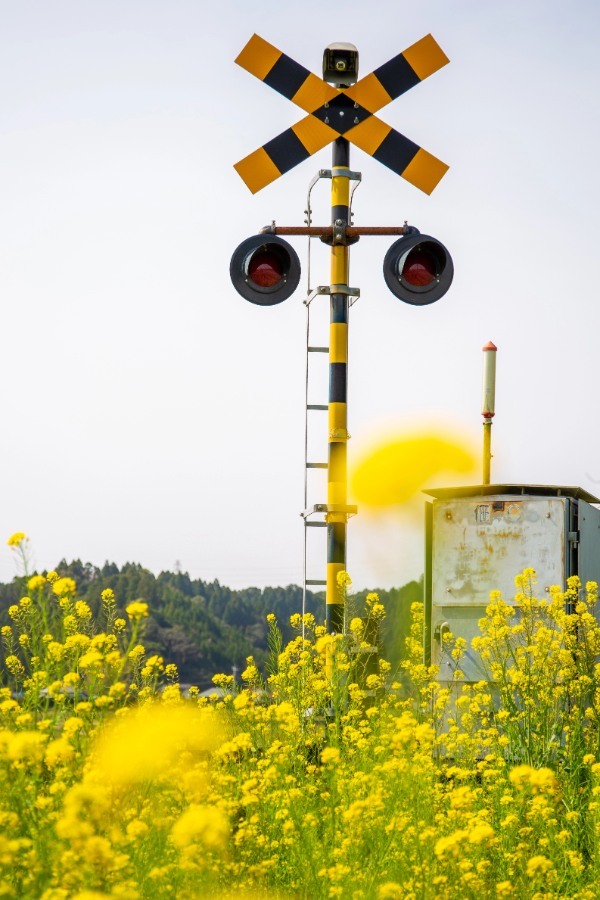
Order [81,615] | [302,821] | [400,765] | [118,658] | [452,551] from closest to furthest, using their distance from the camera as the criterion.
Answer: [118,658] < [302,821] < [400,765] < [81,615] < [452,551]

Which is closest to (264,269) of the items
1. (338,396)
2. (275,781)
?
(338,396)

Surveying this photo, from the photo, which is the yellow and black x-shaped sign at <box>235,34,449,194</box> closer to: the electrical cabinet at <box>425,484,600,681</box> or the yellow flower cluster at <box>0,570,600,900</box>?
the electrical cabinet at <box>425,484,600,681</box>

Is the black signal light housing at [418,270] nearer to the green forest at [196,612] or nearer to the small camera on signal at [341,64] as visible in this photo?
the small camera on signal at [341,64]

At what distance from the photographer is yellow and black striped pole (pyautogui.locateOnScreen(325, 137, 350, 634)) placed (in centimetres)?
805

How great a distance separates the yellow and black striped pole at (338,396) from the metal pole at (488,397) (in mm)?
1298

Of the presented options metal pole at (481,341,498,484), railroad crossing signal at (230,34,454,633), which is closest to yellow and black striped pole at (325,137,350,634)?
railroad crossing signal at (230,34,454,633)

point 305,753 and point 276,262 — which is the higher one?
point 276,262

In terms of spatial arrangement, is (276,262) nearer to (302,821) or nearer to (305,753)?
(305,753)

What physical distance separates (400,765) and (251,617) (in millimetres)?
135013

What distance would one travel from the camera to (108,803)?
301 centimetres

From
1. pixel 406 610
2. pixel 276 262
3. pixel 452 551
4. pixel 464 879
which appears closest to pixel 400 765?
pixel 464 879

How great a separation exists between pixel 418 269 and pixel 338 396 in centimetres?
112

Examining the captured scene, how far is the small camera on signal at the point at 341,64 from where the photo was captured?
8.48 meters

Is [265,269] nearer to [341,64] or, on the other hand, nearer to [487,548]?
[341,64]
